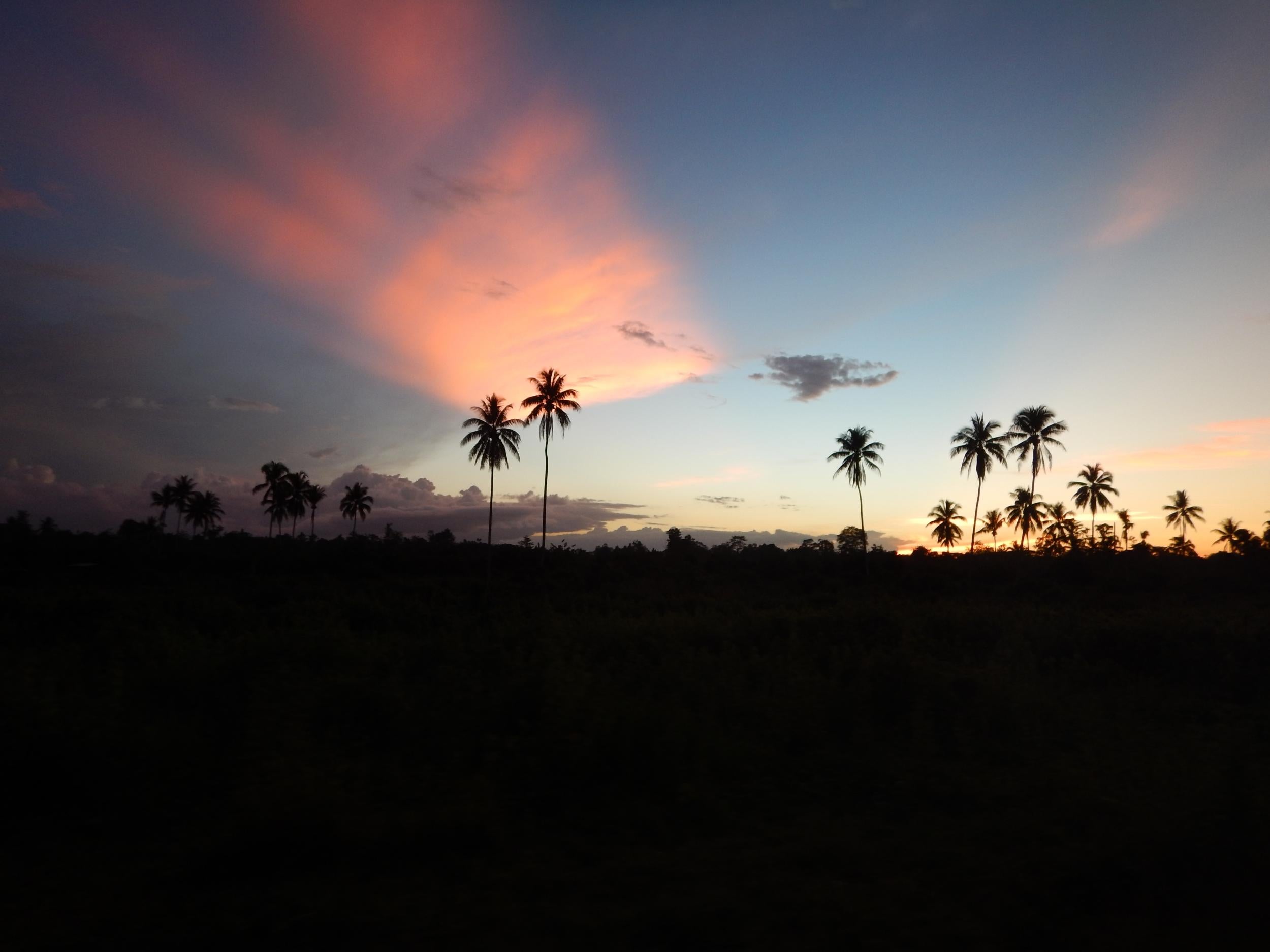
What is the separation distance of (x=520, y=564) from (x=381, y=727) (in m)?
45.9

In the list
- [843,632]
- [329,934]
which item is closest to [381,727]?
[329,934]

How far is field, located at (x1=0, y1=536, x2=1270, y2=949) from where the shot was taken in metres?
4.74

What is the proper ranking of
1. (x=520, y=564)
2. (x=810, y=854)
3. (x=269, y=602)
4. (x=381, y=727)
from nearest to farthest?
(x=810, y=854)
(x=381, y=727)
(x=269, y=602)
(x=520, y=564)

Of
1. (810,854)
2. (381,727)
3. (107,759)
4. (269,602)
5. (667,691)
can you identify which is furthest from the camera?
(269,602)

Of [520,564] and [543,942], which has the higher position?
[520,564]

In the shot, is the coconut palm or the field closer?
the field

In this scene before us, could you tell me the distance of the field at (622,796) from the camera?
4738mm

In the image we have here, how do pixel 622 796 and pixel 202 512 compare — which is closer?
pixel 622 796

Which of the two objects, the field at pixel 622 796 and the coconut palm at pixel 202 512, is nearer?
the field at pixel 622 796

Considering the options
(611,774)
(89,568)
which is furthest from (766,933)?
(89,568)

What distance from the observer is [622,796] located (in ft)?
23.2

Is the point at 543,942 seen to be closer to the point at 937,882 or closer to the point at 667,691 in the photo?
the point at 937,882

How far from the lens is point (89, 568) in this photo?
4428 centimetres

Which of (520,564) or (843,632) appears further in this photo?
(520,564)
